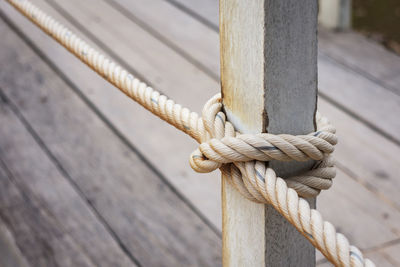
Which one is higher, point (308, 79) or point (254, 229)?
point (308, 79)

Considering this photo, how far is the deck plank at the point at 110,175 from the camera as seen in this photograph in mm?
1174

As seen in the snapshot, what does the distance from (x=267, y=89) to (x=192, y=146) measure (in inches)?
37.7

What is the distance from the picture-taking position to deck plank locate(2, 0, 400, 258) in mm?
1281

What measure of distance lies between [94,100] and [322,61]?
714 mm

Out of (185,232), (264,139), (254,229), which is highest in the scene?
(264,139)

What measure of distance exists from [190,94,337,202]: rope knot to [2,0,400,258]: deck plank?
26.3 inches

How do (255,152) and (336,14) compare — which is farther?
A: (336,14)

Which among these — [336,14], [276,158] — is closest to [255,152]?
[276,158]

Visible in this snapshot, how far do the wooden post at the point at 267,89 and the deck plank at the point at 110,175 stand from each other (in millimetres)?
562

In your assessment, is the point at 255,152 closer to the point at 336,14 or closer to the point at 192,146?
the point at 192,146

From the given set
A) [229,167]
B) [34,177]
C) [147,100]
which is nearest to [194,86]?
[34,177]

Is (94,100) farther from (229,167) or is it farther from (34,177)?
(229,167)

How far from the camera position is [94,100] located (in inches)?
64.8

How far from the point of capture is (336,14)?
1979 millimetres
